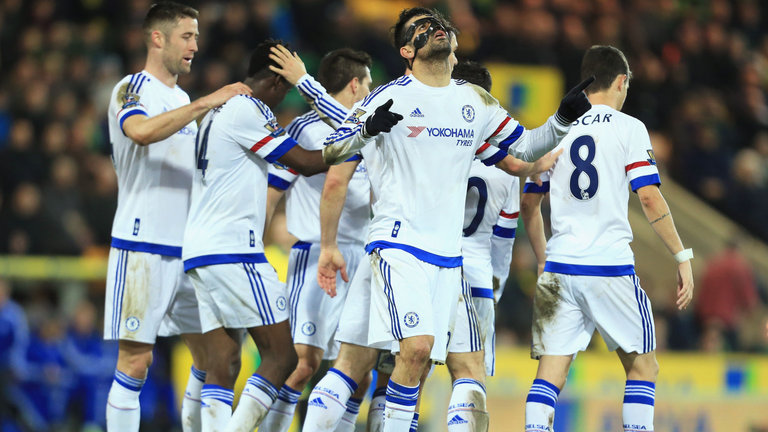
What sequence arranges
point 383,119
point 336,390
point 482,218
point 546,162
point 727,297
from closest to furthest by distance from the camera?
1. point 383,119
2. point 336,390
3. point 546,162
4. point 482,218
5. point 727,297

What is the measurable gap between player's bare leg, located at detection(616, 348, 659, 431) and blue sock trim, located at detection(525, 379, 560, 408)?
497mm

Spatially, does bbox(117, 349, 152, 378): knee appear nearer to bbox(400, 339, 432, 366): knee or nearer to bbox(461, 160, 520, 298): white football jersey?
bbox(400, 339, 432, 366): knee

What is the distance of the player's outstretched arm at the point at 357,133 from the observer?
615cm

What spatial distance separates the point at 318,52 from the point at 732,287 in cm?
763

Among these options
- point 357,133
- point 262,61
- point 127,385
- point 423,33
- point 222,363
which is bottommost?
point 127,385

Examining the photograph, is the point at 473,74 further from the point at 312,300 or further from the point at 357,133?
the point at 312,300

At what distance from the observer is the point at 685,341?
53.0 feet

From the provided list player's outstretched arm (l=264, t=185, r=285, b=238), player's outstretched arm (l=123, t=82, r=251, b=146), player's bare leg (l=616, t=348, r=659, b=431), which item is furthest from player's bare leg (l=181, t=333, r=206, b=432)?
player's bare leg (l=616, t=348, r=659, b=431)

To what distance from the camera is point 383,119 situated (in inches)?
241

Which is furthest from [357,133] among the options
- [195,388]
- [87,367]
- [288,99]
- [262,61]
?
[288,99]

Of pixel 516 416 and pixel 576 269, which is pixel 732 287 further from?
pixel 576 269

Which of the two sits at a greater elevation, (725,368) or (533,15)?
(533,15)

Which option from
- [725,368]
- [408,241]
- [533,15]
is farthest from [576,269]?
[533,15]

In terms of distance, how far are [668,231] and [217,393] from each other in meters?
3.23
